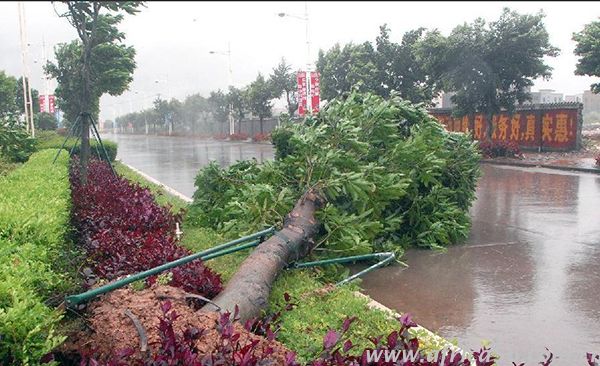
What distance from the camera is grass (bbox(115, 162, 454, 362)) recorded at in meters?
3.79

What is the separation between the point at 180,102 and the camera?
79.2m

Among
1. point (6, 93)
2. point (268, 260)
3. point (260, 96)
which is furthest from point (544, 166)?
point (6, 93)

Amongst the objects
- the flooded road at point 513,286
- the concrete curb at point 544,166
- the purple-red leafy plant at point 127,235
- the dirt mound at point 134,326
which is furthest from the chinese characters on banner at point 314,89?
the dirt mound at point 134,326

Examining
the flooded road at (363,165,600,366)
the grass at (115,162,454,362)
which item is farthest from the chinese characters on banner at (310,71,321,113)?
the grass at (115,162,454,362)

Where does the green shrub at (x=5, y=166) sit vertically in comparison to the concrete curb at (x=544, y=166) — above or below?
above

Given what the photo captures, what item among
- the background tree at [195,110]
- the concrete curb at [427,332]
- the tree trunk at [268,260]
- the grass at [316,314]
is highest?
the background tree at [195,110]

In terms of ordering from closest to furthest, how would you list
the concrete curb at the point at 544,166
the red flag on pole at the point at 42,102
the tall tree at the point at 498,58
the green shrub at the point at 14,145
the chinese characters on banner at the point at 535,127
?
1. the green shrub at the point at 14,145
2. the concrete curb at the point at 544,166
3. the tall tree at the point at 498,58
4. the chinese characters on banner at the point at 535,127
5. the red flag on pole at the point at 42,102

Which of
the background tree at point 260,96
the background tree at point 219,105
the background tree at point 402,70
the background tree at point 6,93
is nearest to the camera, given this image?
Result: the background tree at point 402,70

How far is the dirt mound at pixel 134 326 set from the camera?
2943mm

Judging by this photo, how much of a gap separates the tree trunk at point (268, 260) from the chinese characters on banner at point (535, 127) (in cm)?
1910

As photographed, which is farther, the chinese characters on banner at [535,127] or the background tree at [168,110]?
the background tree at [168,110]

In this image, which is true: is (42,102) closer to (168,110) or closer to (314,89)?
(314,89)

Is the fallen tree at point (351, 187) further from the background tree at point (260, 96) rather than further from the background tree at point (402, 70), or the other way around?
the background tree at point (260, 96)

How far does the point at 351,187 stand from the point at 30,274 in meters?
3.84
